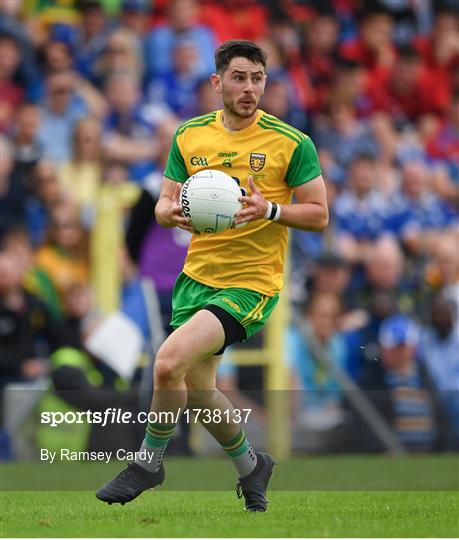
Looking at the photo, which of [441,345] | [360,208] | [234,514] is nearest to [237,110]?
[234,514]

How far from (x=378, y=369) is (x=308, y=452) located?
111cm

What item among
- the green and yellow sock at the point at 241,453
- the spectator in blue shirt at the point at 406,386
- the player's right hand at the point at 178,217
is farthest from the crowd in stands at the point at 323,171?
the player's right hand at the point at 178,217

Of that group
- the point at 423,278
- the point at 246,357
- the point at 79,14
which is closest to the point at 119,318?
the point at 246,357

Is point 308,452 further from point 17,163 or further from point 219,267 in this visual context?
point 219,267

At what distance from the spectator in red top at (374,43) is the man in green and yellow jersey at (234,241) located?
10.6 m

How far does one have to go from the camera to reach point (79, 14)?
52.5 feet

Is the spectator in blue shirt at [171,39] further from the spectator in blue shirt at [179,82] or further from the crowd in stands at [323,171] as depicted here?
the spectator in blue shirt at [179,82]

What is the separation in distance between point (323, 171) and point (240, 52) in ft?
26.8

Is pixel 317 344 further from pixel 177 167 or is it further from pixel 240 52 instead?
pixel 240 52

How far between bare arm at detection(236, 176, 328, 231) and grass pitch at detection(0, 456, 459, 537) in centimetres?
151

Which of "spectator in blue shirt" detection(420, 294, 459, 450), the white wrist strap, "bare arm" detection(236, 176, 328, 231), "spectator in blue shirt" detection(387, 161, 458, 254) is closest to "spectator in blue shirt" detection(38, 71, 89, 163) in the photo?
"spectator in blue shirt" detection(387, 161, 458, 254)

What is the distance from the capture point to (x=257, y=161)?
7.56 meters

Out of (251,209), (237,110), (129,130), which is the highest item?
(237,110)

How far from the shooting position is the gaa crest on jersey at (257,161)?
7551mm
